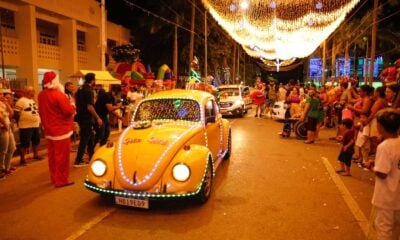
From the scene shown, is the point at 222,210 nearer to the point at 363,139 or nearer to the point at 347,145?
the point at 347,145

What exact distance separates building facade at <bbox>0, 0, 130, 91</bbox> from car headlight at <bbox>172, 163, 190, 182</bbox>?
11734 mm

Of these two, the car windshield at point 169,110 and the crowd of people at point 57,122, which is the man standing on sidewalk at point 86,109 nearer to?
the crowd of people at point 57,122

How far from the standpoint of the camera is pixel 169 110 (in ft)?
23.0

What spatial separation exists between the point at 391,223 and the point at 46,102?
5.75 meters

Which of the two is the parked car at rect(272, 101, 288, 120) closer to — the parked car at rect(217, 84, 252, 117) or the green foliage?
the parked car at rect(217, 84, 252, 117)

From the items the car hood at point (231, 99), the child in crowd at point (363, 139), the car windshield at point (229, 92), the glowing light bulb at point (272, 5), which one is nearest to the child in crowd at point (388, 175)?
the child in crowd at point (363, 139)

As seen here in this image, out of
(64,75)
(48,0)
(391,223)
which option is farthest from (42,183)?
(64,75)

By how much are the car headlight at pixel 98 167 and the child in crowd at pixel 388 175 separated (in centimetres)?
367

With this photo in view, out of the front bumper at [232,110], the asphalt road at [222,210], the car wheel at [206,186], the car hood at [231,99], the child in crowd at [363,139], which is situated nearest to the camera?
the asphalt road at [222,210]

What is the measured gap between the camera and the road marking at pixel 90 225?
461 cm

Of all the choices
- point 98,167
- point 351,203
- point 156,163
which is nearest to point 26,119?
point 98,167

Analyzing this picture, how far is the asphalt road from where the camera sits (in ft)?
15.6

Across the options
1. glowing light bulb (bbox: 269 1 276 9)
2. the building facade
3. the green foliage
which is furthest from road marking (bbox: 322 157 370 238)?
the green foliage

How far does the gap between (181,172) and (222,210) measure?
909mm
